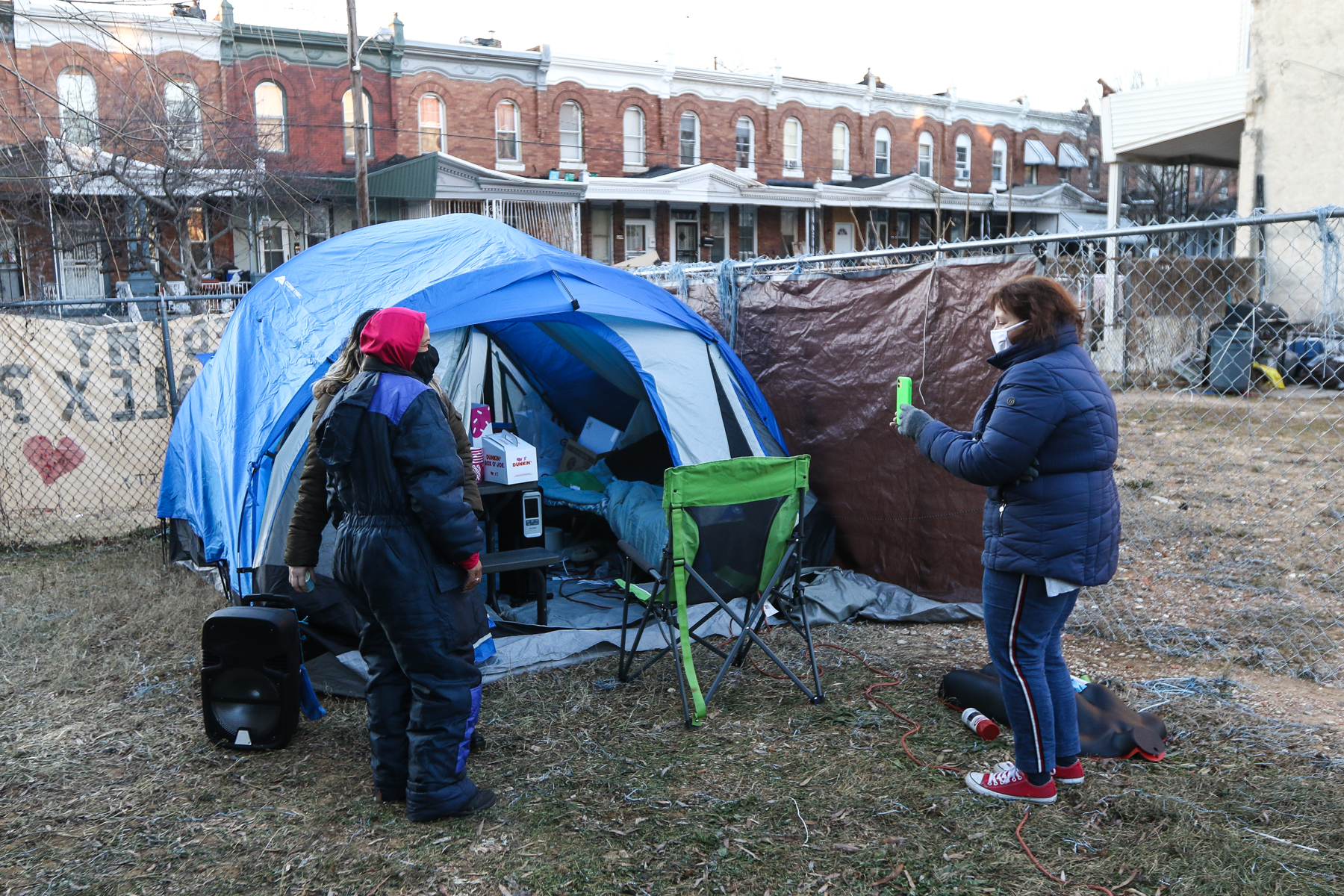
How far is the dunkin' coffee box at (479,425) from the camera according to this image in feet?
18.5

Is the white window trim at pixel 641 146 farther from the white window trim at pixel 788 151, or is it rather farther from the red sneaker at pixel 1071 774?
the red sneaker at pixel 1071 774

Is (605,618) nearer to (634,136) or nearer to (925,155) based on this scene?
(634,136)

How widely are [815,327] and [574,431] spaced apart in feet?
7.50

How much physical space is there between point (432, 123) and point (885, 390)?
19.4 metres

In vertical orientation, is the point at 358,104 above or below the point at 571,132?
below

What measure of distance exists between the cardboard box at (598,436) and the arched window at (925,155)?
25.6 m

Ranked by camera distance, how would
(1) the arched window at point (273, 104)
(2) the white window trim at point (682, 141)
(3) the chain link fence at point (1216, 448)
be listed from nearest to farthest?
(3) the chain link fence at point (1216, 448) < (1) the arched window at point (273, 104) < (2) the white window trim at point (682, 141)

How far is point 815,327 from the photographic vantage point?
5883 mm

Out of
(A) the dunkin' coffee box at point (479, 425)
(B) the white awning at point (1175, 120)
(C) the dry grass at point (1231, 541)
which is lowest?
(C) the dry grass at point (1231, 541)

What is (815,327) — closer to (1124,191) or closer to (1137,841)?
(1137,841)

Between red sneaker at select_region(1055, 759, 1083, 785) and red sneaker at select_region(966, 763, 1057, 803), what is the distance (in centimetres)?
8

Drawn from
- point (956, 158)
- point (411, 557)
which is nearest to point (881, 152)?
point (956, 158)

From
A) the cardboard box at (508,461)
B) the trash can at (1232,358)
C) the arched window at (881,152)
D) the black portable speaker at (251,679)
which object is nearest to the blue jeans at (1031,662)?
the black portable speaker at (251,679)

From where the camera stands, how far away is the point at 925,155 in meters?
30.3
